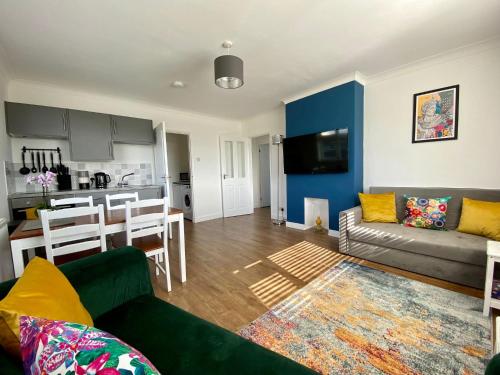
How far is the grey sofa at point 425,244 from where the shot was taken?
1921mm

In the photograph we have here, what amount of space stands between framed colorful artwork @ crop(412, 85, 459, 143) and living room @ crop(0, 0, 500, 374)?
0.02 meters

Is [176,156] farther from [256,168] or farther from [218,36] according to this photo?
[218,36]

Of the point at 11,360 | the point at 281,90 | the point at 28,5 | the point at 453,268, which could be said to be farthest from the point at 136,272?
the point at 281,90

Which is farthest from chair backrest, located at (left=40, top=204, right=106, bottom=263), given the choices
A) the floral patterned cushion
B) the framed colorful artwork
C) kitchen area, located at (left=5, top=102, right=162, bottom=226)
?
the framed colorful artwork

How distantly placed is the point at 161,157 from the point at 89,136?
1.08 metres

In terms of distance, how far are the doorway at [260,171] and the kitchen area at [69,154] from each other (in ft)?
10.5

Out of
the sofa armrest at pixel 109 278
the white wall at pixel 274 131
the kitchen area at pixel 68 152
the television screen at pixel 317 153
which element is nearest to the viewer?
the sofa armrest at pixel 109 278

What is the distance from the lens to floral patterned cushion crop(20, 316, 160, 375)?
0.44 m

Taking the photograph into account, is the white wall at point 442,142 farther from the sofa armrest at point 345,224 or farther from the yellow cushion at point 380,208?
the sofa armrest at point 345,224

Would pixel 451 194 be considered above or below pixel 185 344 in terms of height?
above

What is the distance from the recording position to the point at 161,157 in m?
3.67

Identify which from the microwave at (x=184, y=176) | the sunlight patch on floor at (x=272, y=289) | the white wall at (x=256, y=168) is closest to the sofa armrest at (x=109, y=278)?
the sunlight patch on floor at (x=272, y=289)

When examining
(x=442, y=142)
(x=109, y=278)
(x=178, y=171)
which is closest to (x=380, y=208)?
(x=442, y=142)

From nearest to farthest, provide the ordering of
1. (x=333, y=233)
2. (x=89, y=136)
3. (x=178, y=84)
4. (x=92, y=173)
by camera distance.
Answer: (x=178, y=84) < (x=89, y=136) < (x=333, y=233) < (x=92, y=173)
